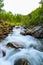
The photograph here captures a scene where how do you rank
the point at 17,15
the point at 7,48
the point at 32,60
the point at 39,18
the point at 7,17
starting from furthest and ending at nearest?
1. the point at 17,15
2. the point at 7,17
3. the point at 39,18
4. the point at 7,48
5. the point at 32,60

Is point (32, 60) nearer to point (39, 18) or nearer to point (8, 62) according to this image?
point (8, 62)

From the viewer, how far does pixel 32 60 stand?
339 inches

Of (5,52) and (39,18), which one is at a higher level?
(39,18)

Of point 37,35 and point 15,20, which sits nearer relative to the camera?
point 37,35

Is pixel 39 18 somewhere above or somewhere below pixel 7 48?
above

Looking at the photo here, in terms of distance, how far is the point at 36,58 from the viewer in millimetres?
8906

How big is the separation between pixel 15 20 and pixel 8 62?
96.0 feet

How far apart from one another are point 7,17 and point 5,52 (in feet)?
86.1

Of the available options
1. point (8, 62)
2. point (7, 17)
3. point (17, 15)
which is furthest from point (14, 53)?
point (17, 15)

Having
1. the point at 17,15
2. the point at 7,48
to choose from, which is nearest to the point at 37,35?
the point at 7,48

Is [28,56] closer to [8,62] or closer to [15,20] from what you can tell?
[8,62]

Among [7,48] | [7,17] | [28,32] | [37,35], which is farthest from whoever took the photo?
[7,17]

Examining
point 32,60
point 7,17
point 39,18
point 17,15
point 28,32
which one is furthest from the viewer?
point 17,15

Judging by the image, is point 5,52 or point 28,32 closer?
point 5,52
